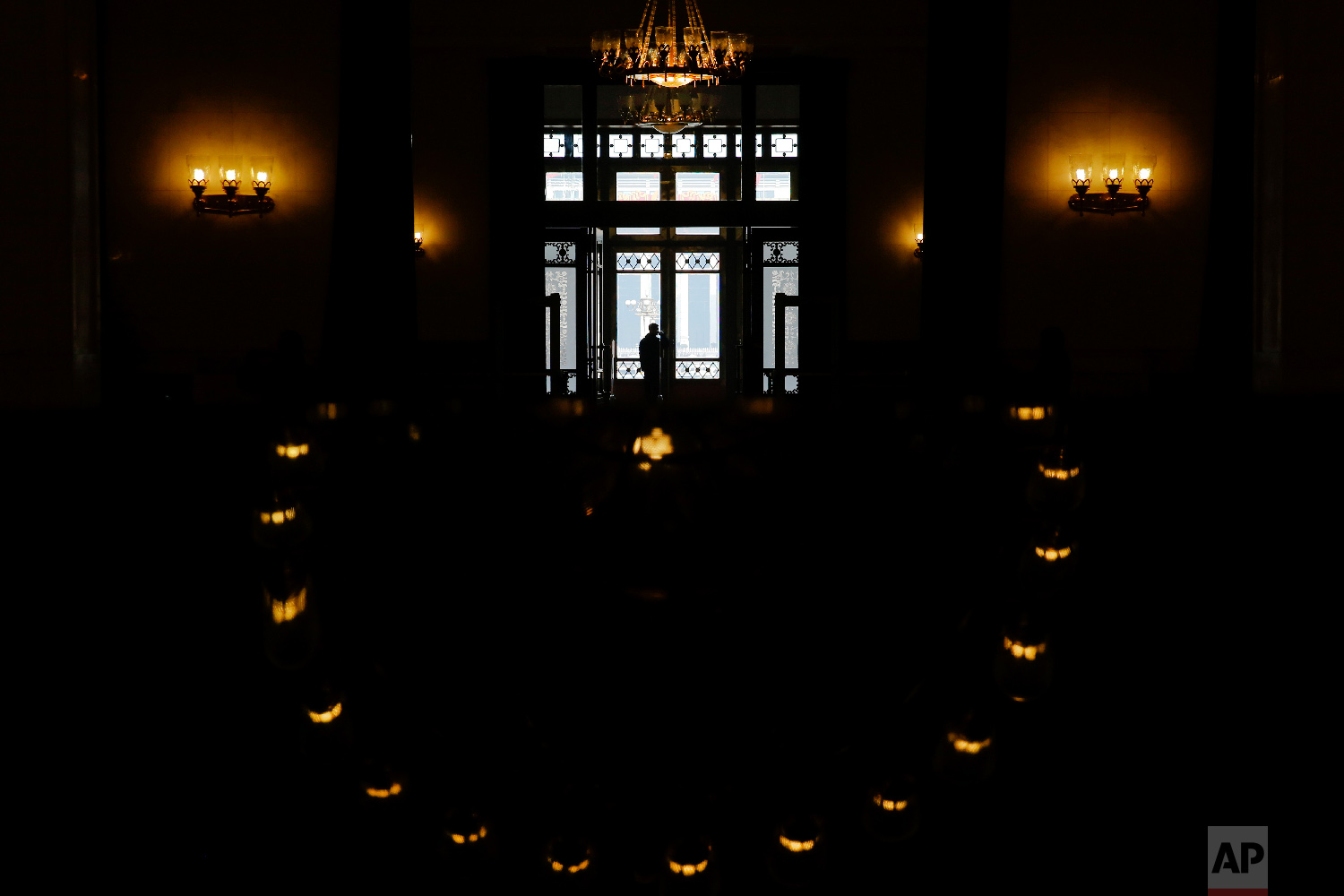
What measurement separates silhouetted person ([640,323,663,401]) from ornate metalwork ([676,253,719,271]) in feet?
4.90

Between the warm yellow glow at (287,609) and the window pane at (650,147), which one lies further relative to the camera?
the window pane at (650,147)

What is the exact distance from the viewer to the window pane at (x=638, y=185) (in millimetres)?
11117

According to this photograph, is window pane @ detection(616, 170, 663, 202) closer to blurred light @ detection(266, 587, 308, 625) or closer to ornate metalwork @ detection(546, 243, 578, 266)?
ornate metalwork @ detection(546, 243, 578, 266)

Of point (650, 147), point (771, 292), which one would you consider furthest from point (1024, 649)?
point (650, 147)

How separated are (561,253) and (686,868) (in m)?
9.62

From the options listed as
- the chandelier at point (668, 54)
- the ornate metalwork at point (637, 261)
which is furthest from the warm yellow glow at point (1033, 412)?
the ornate metalwork at point (637, 261)

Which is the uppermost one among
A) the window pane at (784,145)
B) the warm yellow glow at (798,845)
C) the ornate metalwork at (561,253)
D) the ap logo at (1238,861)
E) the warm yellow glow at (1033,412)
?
the window pane at (784,145)

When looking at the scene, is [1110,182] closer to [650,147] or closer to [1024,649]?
[650,147]

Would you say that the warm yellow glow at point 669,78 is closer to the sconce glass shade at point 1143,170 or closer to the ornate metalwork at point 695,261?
the sconce glass shade at point 1143,170

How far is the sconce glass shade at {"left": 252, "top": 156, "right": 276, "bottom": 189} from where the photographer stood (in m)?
8.56

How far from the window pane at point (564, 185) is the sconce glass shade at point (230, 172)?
316cm

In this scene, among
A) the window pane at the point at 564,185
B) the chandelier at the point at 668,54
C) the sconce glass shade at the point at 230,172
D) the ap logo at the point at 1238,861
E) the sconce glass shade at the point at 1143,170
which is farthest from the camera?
the window pane at the point at 564,185

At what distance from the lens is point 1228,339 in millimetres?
8125

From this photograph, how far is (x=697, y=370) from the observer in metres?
11.9
